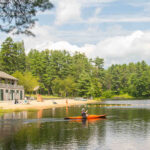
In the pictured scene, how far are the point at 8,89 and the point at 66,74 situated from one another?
50.6 metres

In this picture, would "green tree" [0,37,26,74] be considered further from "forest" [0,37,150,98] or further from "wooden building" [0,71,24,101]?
"wooden building" [0,71,24,101]

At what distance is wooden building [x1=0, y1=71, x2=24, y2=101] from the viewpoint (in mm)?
77438

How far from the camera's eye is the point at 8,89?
80.9m

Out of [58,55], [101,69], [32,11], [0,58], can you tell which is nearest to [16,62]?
[0,58]

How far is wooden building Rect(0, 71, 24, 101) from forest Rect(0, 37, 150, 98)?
418 inches

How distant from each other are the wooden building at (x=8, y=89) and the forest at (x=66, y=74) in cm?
1061

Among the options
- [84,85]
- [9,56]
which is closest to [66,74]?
[84,85]

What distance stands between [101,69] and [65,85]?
32799 millimetres

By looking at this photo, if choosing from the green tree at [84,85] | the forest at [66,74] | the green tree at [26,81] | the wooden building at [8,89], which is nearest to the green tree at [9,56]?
the forest at [66,74]

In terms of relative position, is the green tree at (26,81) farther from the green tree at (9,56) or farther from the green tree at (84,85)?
the green tree at (84,85)

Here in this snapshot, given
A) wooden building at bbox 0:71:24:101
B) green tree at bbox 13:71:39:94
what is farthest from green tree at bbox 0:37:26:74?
wooden building at bbox 0:71:24:101

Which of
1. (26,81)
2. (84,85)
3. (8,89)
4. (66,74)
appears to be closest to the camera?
(8,89)

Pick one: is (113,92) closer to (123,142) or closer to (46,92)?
(46,92)

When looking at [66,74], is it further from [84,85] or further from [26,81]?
[26,81]
